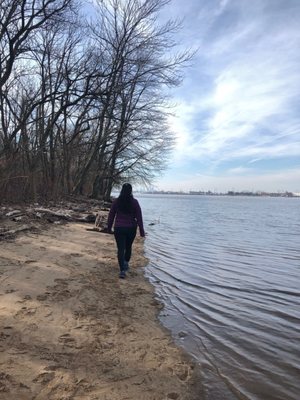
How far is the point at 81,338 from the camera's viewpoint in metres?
4.81

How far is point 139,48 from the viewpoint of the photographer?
26406mm

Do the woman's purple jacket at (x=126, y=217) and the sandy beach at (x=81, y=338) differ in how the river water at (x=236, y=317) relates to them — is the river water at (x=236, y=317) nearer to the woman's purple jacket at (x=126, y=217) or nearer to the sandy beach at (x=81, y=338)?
the sandy beach at (x=81, y=338)

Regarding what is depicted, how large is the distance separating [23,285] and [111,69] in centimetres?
2046

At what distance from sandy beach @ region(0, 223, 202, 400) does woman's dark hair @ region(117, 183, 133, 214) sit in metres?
1.40

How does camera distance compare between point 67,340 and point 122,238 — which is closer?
point 67,340

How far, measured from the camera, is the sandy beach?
3.69 metres

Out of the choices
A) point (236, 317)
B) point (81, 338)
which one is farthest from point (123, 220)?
point (81, 338)

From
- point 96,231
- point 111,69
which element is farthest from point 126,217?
point 111,69

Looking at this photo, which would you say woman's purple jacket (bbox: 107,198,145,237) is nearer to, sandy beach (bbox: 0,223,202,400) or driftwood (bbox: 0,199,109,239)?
sandy beach (bbox: 0,223,202,400)

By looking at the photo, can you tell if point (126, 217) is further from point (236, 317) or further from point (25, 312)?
point (25, 312)

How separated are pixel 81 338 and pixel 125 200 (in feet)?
12.8

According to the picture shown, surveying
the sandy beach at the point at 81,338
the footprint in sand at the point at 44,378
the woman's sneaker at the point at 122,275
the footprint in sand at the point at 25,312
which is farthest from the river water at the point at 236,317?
the footprint in sand at the point at 25,312

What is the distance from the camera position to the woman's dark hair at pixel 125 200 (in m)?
8.23

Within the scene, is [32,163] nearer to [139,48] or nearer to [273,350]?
[139,48]
